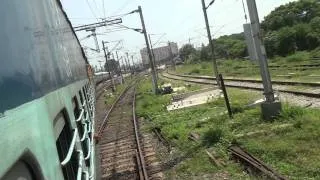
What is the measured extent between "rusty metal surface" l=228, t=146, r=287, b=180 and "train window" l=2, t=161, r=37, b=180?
7.24 meters

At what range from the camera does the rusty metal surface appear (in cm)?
896

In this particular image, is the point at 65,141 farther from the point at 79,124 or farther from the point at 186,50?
the point at 186,50

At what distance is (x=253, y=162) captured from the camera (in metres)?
10.1

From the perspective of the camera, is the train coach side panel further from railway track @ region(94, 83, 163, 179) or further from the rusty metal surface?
railway track @ region(94, 83, 163, 179)

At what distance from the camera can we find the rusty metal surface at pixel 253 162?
29.4 ft

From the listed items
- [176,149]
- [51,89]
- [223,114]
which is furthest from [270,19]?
[51,89]

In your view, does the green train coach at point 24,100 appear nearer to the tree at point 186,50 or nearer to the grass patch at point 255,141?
the grass patch at point 255,141

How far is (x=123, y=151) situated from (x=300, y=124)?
524 centimetres

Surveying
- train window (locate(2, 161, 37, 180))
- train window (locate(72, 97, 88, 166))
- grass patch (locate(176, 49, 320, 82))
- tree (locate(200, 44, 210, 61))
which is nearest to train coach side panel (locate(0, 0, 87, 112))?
train window (locate(2, 161, 37, 180))

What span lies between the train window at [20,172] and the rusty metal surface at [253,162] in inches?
285

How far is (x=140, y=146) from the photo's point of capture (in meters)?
14.5

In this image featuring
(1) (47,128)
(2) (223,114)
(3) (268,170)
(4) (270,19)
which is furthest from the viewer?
(4) (270,19)

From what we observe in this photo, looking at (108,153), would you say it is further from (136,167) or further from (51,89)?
(51,89)

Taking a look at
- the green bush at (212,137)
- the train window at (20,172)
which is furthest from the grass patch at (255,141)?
the train window at (20,172)
